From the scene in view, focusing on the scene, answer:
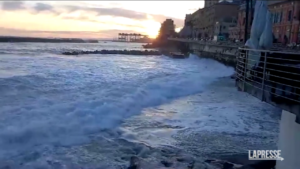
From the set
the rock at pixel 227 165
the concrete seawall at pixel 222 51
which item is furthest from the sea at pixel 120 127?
the concrete seawall at pixel 222 51

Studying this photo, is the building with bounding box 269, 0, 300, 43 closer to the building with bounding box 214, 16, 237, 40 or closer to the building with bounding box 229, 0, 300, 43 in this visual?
the building with bounding box 229, 0, 300, 43

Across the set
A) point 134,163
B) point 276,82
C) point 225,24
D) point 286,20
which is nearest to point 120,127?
point 134,163

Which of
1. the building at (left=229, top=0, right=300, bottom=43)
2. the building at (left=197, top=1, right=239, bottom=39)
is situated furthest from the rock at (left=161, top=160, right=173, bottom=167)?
the building at (left=197, top=1, right=239, bottom=39)

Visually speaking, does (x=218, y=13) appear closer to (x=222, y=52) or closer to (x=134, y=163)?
(x=222, y=52)

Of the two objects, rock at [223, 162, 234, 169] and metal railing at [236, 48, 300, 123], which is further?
rock at [223, 162, 234, 169]

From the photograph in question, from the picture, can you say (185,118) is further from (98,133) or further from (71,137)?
(71,137)

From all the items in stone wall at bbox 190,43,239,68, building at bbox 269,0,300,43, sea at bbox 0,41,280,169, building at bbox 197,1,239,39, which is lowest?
sea at bbox 0,41,280,169

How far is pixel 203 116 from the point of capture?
1380 centimetres

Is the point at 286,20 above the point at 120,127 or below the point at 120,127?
above

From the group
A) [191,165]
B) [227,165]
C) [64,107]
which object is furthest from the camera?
[64,107]

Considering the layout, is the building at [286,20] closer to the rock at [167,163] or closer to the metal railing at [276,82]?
the metal railing at [276,82]

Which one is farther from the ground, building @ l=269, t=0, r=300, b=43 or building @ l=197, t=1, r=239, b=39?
building @ l=197, t=1, r=239, b=39

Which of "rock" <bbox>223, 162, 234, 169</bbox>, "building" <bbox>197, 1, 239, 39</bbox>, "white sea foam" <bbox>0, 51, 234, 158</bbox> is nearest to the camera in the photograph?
"rock" <bbox>223, 162, 234, 169</bbox>

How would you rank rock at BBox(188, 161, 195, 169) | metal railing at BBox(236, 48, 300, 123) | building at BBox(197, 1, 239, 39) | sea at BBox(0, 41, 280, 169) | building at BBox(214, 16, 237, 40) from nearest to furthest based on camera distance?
metal railing at BBox(236, 48, 300, 123)
rock at BBox(188, 161, 195, 169)
sea at BBox(0, 41, 280, 169)
building at BBox(214, 16, 237, 40)
building at BBox(197, 1, 239, 39)
